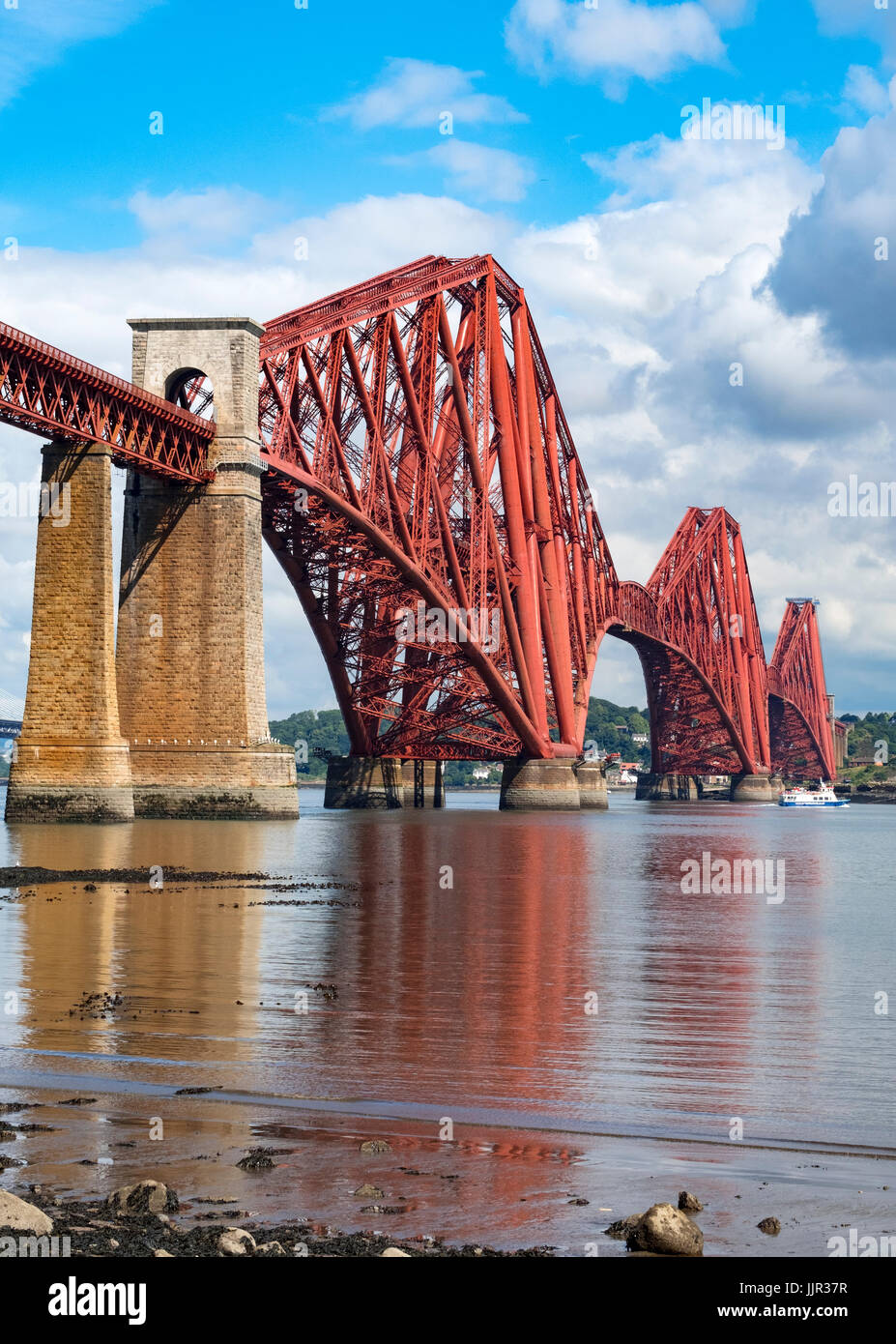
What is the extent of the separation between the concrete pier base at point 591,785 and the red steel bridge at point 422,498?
363 cm

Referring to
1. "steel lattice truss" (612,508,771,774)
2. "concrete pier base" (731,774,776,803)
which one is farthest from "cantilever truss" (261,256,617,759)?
"concrete pier base" (731,774,776,803)

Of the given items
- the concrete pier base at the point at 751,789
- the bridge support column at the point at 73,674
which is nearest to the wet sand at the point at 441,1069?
the bridge support column at the point at 73,674

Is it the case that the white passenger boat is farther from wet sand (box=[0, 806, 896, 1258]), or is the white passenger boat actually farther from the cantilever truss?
wet sand (box=[0, 806, 896, 1258])

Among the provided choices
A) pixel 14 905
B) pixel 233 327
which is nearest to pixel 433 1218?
pixel 14 905

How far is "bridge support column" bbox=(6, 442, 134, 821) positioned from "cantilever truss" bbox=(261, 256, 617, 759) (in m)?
13.9

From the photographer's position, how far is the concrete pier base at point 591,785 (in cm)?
10006

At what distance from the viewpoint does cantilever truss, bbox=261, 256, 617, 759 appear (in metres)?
70.2

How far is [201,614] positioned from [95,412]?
9.70 meters

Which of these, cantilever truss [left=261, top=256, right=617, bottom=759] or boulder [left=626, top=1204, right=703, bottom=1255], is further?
cantilever truss [left=261, top=256, right=617, bottom=759]

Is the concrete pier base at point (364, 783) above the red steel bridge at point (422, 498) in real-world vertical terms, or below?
below

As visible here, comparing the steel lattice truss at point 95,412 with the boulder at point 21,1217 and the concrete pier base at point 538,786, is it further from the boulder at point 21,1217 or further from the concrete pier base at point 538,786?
the boulder at point 21,1217

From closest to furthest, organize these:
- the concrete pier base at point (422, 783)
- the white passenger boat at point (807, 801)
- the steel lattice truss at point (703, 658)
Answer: the concrete pier base at point (422, 783) < the steel lattice truss at point (703, 658) < the white passenger boat at point (807, 801)

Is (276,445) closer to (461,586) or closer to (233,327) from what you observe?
(233,327)

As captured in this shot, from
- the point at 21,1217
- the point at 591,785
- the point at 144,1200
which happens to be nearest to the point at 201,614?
the point at 591,785
